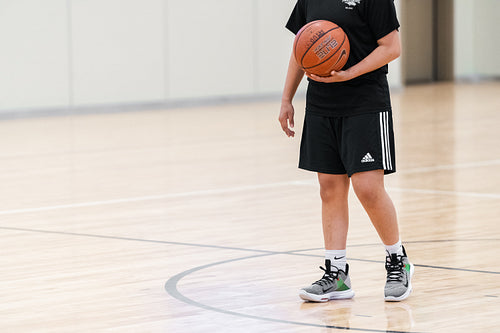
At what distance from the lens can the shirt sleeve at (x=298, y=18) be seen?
423cm

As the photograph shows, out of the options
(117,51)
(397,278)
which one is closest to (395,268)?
(397,278)

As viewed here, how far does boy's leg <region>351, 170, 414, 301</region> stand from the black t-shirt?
0.91 ft

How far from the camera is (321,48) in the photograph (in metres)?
3.92

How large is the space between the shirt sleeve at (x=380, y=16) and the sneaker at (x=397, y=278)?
906mm

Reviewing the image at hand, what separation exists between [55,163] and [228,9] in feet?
22.9

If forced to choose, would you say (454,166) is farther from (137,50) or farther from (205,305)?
(137,50)

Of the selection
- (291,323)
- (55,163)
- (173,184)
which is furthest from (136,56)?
(291,323)

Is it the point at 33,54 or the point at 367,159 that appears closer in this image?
the point at 367,159

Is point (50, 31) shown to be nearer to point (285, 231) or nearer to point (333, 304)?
point (285, 231)

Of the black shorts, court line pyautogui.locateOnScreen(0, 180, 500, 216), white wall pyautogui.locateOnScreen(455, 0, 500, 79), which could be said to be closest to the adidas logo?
the black shorts

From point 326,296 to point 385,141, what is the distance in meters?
0.67

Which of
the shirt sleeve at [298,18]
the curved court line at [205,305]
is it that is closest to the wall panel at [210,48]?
the curved court line at [205,305]

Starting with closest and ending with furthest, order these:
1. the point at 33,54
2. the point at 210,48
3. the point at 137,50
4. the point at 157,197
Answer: the point at 157,197 → the point at 33,54 → the point at 137,50 → the point at 210,48

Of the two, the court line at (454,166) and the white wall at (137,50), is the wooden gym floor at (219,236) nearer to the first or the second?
the court line at (454,166)
